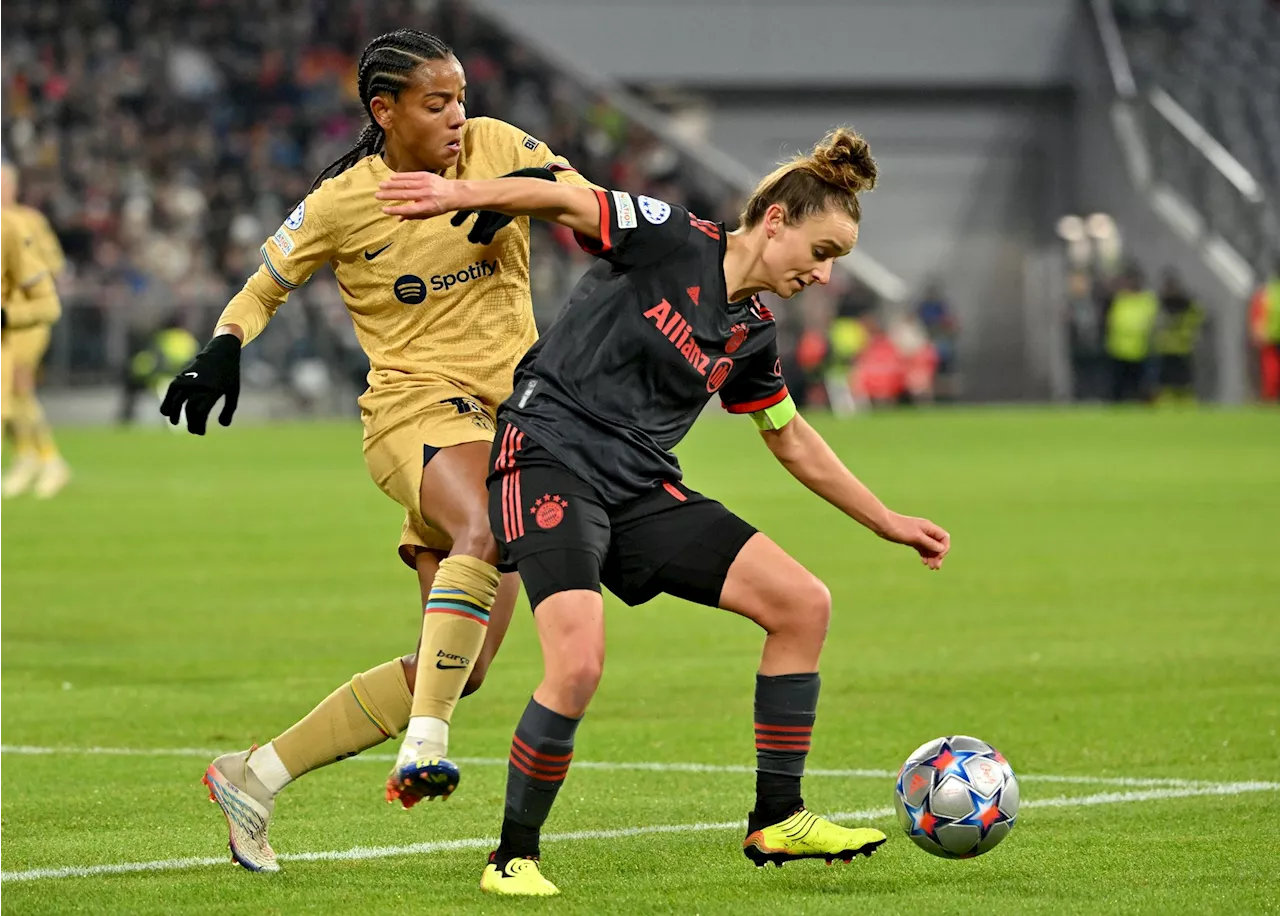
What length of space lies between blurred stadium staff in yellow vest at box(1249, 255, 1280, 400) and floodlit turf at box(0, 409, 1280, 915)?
16.6 meters

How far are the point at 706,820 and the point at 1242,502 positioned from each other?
12406mm

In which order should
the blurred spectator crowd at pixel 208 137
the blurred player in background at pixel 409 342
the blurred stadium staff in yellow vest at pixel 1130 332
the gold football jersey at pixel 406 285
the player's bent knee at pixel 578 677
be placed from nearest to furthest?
1. the player's bent knee at pixel 578 677
2. the blurred player in background at pixel 409 342
3. the gold football jersey at pixel 406 285
4. the blurred spectator crowd at pixel 208 137
5. the blurred stadium staff in yellow vest at pixel 1130 332

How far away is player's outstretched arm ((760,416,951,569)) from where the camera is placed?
18.9 feet

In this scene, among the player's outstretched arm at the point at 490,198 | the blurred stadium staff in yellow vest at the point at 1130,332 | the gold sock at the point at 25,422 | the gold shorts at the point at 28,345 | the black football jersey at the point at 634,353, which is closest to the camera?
the player's outstretched arm at the point at 490,198

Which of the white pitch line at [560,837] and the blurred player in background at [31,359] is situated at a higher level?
the white pitch line at [560,837]

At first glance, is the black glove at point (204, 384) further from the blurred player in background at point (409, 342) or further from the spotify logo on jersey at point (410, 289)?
the spotify logo on jersey at point (410, 289)

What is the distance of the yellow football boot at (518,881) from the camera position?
513 centimetres

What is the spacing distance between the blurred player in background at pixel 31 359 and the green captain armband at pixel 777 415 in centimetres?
768

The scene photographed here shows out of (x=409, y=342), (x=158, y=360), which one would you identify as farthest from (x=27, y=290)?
(x=158, y=360)

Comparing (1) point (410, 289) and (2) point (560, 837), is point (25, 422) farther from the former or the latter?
(2) point (560, 837)

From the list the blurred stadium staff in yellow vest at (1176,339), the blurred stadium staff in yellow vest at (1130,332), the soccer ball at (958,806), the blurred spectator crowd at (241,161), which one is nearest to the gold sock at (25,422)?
the blurred spectator crowd at (241,161)

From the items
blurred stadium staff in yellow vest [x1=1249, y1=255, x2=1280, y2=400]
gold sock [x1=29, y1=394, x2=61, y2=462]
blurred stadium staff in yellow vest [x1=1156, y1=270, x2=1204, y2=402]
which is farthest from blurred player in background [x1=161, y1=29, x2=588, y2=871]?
blurred stadium staff in yellow vest [x1=1156, y1=270, x2=1204, y2=402]

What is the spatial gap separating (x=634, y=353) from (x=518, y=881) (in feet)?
4.26

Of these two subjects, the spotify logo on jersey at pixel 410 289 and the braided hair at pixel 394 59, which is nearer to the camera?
the braided hair at pixel 394 59
